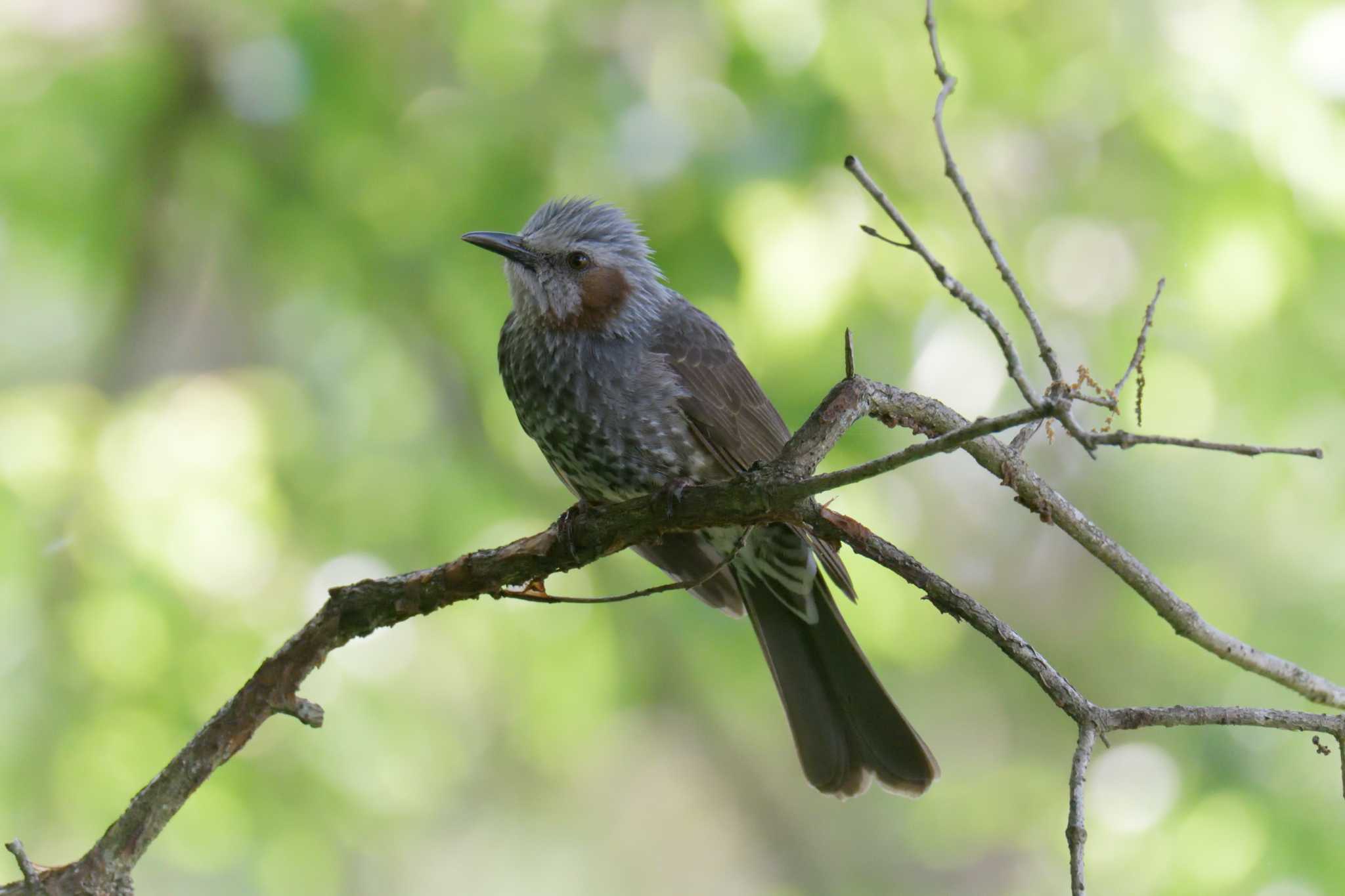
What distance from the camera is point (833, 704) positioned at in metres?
3.61

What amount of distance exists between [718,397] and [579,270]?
68 cm

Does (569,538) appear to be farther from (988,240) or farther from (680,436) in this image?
(988,240)

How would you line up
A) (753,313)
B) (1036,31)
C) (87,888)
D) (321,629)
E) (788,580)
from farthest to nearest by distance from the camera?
1. (1036,31)
2. (753,313)
3. (788,580)
4. (321,629)
5. (87,888)

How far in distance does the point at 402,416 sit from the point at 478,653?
1264 millimetres

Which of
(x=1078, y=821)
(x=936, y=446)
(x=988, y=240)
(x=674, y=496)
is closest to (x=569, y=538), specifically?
(x=674, y=496)

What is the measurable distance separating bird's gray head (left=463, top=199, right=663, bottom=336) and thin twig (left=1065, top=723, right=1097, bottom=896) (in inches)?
80.6

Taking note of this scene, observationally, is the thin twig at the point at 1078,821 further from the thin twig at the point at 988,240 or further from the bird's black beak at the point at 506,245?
the bird's black beak at the point at 506,245

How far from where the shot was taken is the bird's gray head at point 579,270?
152 inches

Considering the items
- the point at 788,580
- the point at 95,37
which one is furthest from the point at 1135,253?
the point at 95,37

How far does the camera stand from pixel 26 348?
6895 mm

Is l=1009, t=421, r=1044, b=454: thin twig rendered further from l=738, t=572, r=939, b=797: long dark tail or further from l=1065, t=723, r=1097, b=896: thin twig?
l=738, t=572, r=939, b=797: long dark tail

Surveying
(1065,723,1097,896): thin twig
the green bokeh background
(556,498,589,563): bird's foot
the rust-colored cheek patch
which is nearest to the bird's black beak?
the rust-colored cheek patch

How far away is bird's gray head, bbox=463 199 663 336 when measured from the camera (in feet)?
12.7

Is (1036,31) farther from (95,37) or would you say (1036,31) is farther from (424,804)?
(424,804)
